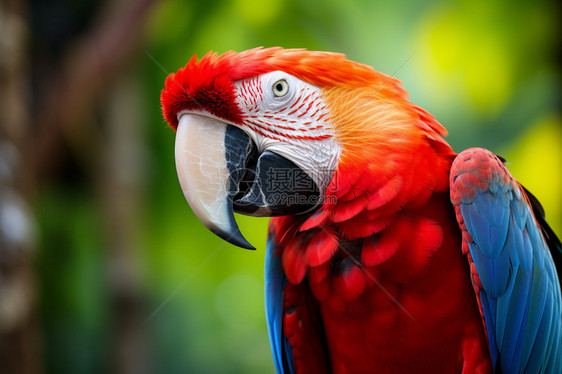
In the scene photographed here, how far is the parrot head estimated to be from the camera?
76cm

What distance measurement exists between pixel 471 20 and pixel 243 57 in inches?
48.9

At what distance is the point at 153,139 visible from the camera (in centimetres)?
265

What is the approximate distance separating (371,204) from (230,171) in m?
0.25

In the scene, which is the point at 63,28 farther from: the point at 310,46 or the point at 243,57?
the point at 243,57

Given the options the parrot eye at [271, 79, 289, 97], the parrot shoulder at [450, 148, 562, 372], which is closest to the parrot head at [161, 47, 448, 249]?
the parrot eye at [271, 79, 289, 97]

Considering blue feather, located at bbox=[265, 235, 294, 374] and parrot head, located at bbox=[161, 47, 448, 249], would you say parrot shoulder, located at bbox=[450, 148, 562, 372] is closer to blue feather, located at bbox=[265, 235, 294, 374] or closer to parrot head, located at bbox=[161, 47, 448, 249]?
parrot head, located at bbox=[161, 47, 448, 249]

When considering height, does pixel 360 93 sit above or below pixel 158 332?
above

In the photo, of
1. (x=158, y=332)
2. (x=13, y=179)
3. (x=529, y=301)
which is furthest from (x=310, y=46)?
(x=158, y=332)

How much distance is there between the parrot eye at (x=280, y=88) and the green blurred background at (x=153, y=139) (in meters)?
0.10

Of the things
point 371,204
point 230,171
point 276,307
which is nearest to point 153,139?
point 276,307

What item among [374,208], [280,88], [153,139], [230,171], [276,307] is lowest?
[276,307]

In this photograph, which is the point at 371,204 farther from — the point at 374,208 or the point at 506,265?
the point at 506,265

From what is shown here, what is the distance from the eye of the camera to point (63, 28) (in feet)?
9.32

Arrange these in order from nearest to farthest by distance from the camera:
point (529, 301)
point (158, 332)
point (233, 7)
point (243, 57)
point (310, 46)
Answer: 1. point (243, 57)
2. point (529, 301)
3. point (310, 46)
4. point (233, 7)
5. point (158, 332)
